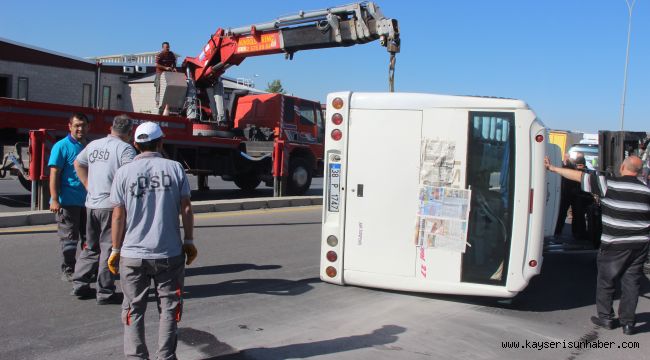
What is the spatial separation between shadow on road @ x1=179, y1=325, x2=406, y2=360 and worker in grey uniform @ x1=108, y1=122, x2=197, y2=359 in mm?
694

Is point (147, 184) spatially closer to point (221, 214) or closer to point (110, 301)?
point (110, 301)

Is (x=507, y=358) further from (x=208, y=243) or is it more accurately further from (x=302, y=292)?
(x=208, y=243)

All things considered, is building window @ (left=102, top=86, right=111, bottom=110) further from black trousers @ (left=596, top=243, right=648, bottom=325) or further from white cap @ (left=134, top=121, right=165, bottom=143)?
black trousers @ (left=596, top=243, right=648, bottom=325)

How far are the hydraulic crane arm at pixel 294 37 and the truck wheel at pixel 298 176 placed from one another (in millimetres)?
2917

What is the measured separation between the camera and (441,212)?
5.57m

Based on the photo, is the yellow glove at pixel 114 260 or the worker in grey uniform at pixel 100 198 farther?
the worker in grey uniform at pixel 100 198

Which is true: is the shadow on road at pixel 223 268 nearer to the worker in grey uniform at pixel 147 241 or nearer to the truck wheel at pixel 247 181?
the worker in grey uniform at pixel 147 241

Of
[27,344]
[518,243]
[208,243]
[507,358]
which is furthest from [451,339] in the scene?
[208,243]

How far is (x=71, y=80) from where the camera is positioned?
1196 inches

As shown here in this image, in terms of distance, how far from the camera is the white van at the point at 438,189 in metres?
5.43

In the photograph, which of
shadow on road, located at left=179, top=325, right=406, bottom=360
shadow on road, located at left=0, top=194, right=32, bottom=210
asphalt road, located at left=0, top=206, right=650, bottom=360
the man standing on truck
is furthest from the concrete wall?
shadow on road, located at left=179, top=325, right=406, bottom=360

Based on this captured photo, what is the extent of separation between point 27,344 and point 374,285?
3.16 meters

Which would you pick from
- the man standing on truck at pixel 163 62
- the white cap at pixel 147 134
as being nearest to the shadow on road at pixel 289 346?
the white cap at pixel 147 134

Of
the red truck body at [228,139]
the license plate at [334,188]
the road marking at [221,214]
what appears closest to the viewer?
the license plate at [334,188]
